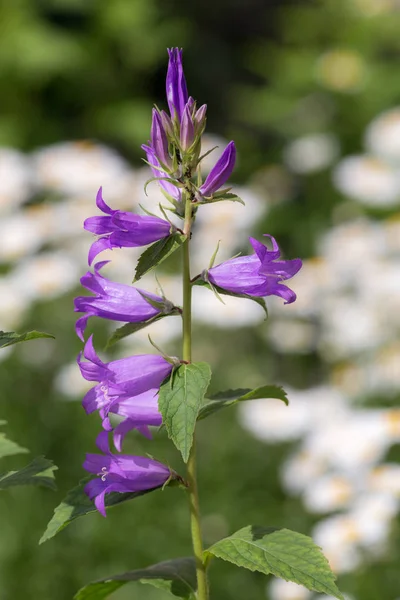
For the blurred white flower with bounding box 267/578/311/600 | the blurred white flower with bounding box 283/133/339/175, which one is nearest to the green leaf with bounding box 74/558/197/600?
the blurred white flower with bounding box 267/578/311/600

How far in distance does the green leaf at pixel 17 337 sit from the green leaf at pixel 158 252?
5.9 inches

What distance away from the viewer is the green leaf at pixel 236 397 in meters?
1.25

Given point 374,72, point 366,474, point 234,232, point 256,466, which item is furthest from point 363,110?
point 366,474

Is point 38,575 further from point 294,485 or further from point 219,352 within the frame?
point 219,352

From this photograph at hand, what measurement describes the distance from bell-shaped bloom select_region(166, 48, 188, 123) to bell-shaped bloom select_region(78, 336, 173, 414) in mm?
329

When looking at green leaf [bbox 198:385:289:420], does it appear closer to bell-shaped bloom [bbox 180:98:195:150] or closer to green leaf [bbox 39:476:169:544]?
green leaf [bbox 39:476:169:544]

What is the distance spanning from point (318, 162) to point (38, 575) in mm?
3946

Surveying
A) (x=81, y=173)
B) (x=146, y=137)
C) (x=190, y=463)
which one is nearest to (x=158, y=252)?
(x=190, y=463)

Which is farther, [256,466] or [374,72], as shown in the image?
[374,72]

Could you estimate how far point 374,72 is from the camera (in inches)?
299

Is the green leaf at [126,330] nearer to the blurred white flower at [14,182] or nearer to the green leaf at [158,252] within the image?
the green leaf at [158,252]

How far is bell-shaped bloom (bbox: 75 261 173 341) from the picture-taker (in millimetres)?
1264

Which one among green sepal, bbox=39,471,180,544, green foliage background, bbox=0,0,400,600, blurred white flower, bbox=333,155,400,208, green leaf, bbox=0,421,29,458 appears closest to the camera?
green sepal, bbox=39,471,180,544

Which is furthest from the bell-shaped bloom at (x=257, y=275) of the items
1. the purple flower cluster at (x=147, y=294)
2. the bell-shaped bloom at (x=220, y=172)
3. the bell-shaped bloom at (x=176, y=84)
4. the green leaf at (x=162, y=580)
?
the green leaf at (x=162, y=580)
